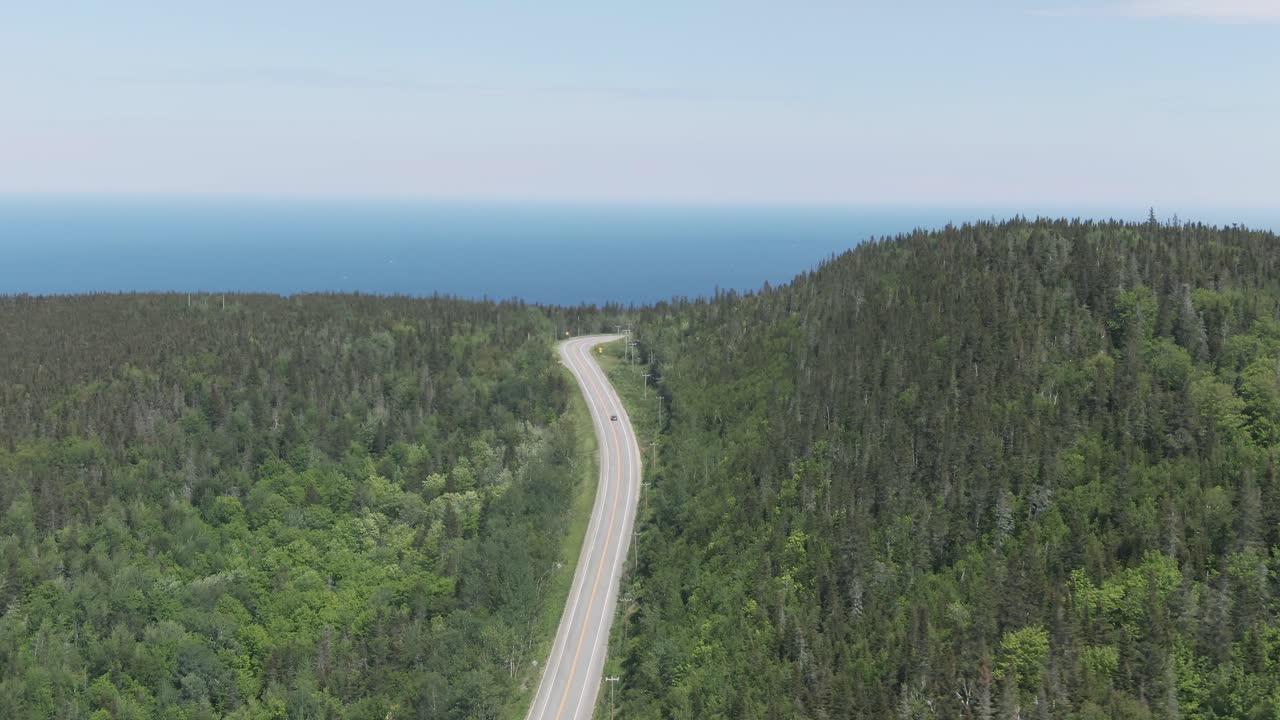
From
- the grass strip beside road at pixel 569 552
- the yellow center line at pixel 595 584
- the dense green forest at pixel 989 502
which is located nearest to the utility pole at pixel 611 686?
the dense green forest at pixel 989 502

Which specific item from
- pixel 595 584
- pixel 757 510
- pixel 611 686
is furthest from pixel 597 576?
pixel 757 510

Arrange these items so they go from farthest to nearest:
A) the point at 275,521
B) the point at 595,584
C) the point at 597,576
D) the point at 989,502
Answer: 1. the point at 275,521
2. the point at 597,576
3. the point at 595,584
4. the point at 989,502

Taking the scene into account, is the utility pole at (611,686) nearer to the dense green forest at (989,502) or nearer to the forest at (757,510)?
the forest at (757,510)

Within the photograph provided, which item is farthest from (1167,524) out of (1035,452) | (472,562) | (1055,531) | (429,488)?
(429,488)

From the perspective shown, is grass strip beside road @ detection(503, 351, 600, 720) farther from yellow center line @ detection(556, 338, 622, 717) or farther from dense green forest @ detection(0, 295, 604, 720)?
yellow center line @ detection(556, 338, 622, 717)

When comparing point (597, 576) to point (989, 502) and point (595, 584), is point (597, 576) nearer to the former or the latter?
point (595, 584)

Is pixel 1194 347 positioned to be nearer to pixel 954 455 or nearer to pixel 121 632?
pixel 954 455

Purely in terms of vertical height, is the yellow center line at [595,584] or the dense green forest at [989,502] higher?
the dense green forest at [989,502]
